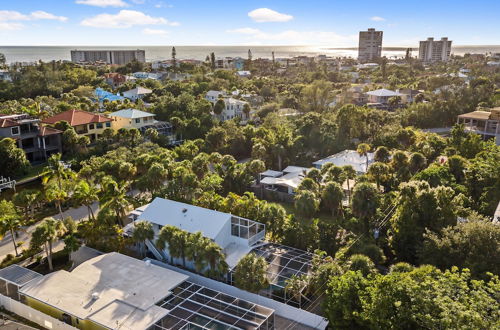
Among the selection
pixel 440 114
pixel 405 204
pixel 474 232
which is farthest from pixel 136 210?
pixel 440 114

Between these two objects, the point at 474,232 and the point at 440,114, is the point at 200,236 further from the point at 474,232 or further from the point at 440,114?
the point at 440,114

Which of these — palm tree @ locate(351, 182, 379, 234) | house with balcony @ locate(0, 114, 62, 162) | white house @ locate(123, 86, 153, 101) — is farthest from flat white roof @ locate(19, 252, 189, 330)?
white house @ locate(123, 86, 153, 101)

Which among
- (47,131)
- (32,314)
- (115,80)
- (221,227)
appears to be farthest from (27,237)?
(115,80)

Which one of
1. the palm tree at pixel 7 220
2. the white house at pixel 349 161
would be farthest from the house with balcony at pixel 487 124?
the palm tree at pixel 7 220

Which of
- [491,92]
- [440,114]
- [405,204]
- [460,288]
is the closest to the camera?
[460,288]

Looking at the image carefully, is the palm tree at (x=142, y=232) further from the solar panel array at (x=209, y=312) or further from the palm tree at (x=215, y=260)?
the palm tree at (x=215, y=260)

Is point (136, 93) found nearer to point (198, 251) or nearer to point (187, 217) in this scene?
point (187, 217)
